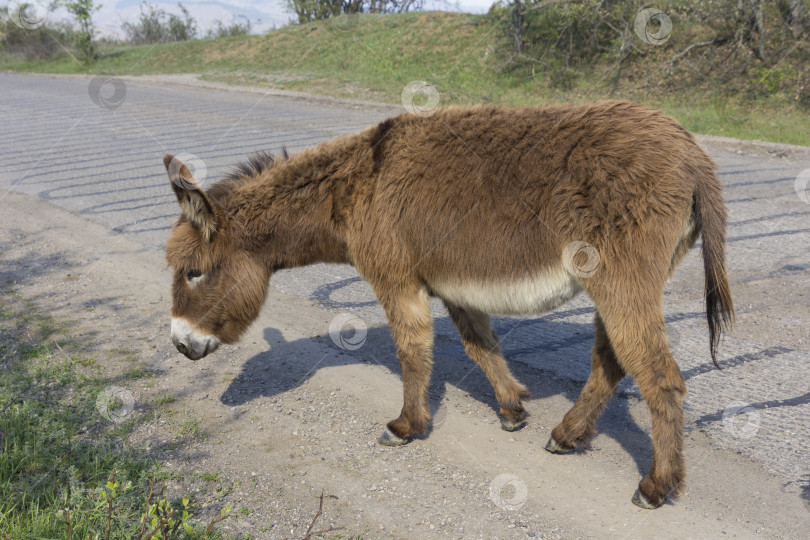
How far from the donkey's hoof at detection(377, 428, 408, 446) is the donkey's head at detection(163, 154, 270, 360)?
48.8 inches

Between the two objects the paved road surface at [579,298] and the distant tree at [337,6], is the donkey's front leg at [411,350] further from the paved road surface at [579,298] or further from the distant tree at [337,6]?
the distant tree at [337,6]

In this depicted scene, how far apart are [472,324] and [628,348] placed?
124 cm

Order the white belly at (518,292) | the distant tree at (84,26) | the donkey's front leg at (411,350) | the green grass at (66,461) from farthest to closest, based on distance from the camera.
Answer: the distant tree at (84,26) < the donkey's front leg at (411,350) < the white belly at (518,292) < the green grass at (66,461)

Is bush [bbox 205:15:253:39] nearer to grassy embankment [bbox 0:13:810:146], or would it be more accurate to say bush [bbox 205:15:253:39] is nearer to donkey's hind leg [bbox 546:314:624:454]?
grassy embankment [bbox 0:13:810:146]

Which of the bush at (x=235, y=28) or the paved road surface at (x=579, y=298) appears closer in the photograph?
the paved road surface at (x=579, y=298)

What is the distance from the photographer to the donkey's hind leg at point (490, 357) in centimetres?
405

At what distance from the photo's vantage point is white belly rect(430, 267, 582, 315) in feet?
11.3

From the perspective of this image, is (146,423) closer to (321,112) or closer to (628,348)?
→ (628,348)

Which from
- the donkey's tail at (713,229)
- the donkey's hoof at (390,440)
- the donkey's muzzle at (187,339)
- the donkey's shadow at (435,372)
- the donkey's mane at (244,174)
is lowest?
the donkey's shadow at (435,372)

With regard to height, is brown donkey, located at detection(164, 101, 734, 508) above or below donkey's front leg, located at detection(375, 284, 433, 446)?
above

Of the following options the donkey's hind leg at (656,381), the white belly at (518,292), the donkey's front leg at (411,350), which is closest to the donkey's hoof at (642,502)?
the donkey's hind leg at (656,381)

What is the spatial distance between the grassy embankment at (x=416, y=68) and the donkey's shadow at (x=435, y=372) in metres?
6.77

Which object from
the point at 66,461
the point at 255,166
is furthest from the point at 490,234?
the point at 66,461

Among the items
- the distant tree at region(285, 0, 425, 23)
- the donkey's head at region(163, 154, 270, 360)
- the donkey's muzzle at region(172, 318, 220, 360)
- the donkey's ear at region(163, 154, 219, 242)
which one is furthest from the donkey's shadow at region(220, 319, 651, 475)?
the distant tree at region(285, 0, 425, 23)
